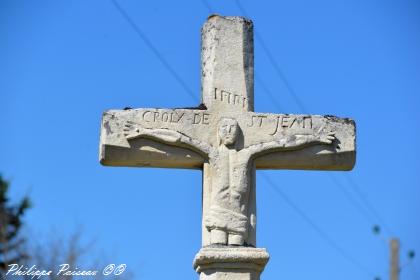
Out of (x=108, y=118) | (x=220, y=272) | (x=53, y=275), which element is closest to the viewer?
(x=220, y=272)

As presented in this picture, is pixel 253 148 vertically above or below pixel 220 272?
above

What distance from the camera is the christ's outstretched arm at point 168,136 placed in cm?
769

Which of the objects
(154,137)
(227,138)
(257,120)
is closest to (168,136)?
(154,137)

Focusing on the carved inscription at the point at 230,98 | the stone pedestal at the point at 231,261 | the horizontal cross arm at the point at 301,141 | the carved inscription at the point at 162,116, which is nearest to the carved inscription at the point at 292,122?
the horizontal cross arm at the point at 301,141

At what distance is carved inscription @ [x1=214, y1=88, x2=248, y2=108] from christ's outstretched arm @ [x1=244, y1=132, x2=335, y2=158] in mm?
412

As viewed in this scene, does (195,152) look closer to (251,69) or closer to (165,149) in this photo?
(165,149)

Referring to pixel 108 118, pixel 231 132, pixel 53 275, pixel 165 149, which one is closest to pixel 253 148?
pixel 231 132

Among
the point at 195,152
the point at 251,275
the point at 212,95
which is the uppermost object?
the point at 212,95

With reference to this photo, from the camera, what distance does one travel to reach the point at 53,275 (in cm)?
1216

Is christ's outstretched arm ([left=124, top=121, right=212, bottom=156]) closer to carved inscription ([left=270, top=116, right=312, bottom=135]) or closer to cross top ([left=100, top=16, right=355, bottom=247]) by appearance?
cross top ([left=100, top=16, right=355, bottom=247])

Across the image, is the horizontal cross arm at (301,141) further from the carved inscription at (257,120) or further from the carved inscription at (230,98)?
the carved inscription at (230,98)

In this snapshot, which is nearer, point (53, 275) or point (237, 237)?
point (237, 237)

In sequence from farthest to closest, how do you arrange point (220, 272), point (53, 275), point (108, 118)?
1. point (53, 275)
2. point (108, 118)
3. point (220, 272)

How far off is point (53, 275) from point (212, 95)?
5.20 metres
